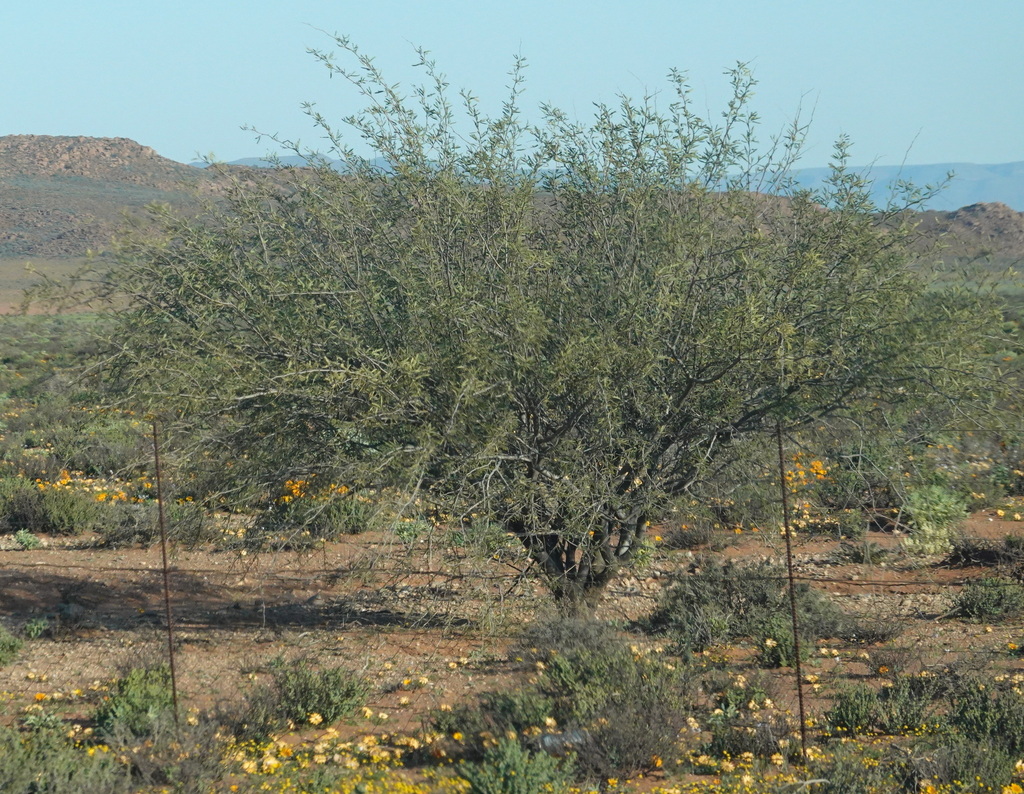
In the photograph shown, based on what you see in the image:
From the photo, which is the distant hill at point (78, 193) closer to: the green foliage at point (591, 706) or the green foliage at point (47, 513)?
the green foliage at point (47, 513)

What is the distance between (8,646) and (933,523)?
9112 mm

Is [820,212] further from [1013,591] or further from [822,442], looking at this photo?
[1013,591]

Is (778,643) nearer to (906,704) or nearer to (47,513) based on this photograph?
(906,704)

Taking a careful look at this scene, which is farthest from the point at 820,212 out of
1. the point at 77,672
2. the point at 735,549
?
the point at 77,672

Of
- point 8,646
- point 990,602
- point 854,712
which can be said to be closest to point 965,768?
point 854,712

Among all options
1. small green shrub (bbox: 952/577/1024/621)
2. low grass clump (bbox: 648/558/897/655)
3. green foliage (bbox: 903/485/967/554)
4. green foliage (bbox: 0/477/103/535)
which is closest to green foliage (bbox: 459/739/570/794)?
low grass clump (bbox: 648/558/897/655)

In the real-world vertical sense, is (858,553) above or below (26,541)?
below

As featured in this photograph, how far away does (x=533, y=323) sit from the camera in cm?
746

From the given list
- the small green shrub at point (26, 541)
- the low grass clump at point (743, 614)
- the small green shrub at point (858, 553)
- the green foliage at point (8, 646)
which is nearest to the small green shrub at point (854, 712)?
the low grass clump at point (743, 614)

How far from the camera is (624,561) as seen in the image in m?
9.10

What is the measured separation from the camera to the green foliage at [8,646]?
9070 mm

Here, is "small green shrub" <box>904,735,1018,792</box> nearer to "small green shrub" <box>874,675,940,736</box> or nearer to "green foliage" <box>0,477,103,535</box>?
"small green shrub" <box>874,675,940,736</box>

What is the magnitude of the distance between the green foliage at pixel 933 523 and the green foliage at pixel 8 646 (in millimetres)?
8491

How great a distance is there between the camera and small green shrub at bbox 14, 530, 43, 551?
13094mm
